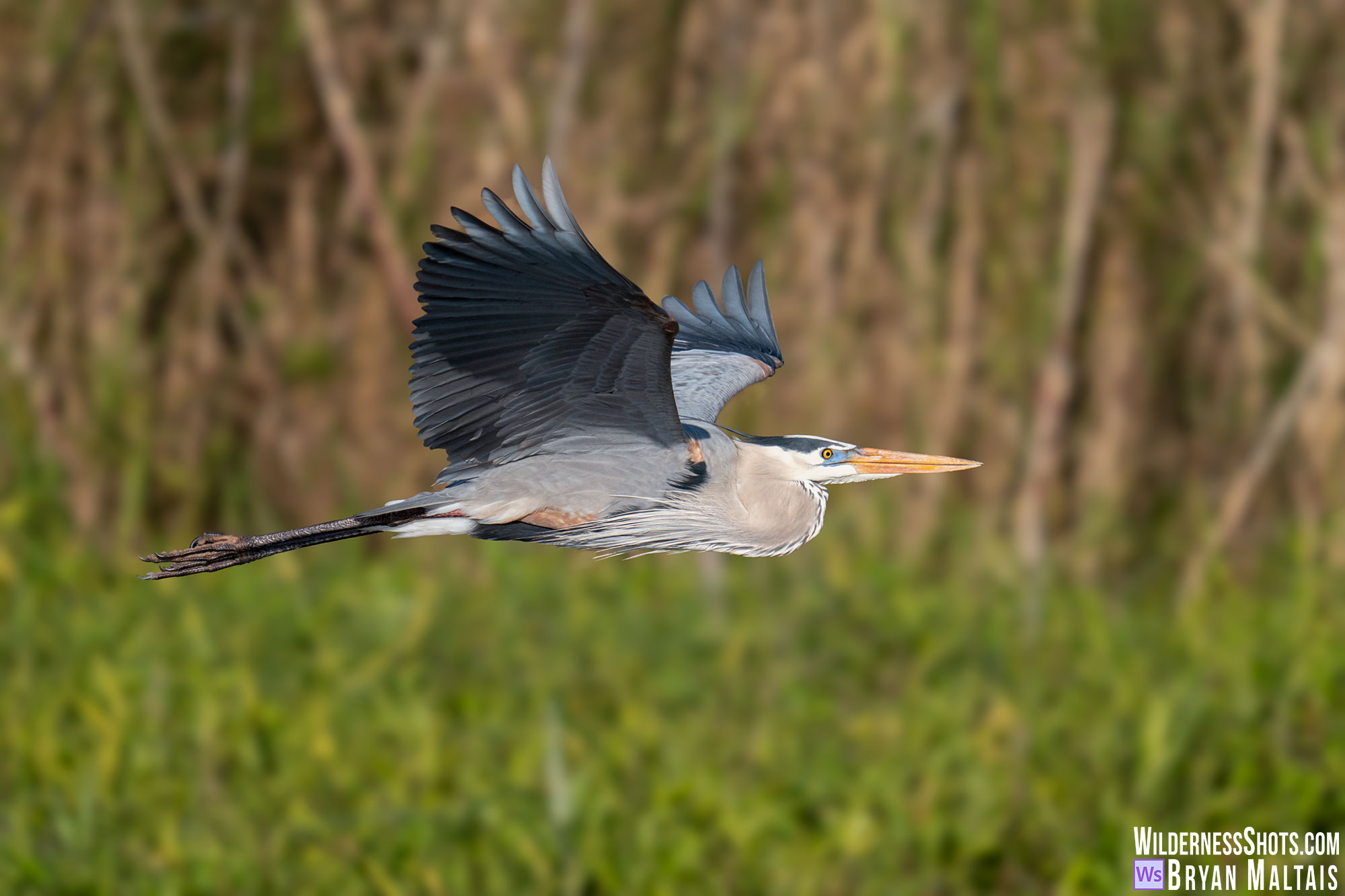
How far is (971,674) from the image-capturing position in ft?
21.3

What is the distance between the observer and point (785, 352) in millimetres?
6652

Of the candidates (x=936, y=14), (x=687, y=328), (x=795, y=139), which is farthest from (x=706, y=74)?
(x=687, y=328)

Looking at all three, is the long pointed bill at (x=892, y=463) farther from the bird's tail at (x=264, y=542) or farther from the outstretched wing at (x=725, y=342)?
the bird's tail at (x=264, y=542)

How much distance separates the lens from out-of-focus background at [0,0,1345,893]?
20.6 ft

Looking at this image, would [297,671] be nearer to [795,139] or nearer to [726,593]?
[726,593]

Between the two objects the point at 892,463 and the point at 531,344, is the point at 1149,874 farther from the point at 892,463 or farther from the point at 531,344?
the point at 531,344

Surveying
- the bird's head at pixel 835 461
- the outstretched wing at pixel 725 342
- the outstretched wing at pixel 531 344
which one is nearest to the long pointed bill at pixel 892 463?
the bird's head at pixel 835 461

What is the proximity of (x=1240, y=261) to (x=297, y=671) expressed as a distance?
4.33 meters

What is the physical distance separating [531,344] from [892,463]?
2.05ft

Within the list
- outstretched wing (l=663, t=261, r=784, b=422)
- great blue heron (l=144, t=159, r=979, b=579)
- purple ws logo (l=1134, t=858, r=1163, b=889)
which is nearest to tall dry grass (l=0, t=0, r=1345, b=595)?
purple ws logo (l=1134, t=858, r=1163, b=889)

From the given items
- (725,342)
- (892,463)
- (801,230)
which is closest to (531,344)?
(892,463)

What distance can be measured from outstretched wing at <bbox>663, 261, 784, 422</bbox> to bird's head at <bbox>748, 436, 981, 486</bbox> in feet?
1.65

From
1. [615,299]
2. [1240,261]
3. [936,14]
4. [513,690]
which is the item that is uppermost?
[936,14]

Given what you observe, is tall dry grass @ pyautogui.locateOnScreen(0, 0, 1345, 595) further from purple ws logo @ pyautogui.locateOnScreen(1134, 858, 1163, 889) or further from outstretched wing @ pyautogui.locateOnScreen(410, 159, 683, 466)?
outstretched wing @ pyautogui.locateOnScreen(410, 159, 683, 466)
